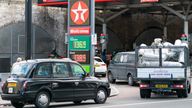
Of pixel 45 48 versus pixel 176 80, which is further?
pixel 45 48

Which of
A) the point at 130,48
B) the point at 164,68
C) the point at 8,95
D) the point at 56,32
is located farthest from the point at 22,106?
the point at 130,48

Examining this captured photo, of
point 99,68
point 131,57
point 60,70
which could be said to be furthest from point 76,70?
point 99,68

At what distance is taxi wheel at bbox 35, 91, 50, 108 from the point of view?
16.3m

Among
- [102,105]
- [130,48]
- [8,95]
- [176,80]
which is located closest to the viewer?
[8,95]

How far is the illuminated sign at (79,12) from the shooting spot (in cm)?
2392

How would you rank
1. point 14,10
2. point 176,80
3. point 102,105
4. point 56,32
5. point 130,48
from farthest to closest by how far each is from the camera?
point 130,48, point 56,32, point 14,10, point 176,80, point 102,105

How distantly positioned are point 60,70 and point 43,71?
0.73m

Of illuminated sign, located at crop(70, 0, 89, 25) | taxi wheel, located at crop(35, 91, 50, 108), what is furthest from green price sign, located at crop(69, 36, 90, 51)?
taxi wheel, located at crop(35, 91, 50, 108)

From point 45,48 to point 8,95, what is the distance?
33.6m

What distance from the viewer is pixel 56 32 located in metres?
52.0

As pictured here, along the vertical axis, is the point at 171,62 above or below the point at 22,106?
above

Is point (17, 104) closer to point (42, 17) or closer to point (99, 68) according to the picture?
point (99, 68)

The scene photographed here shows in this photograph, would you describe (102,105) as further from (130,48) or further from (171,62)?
(130,48)

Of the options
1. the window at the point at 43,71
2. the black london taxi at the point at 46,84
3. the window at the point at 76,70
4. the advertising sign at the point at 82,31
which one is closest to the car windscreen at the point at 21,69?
the black london taxi at the point at 46,84
